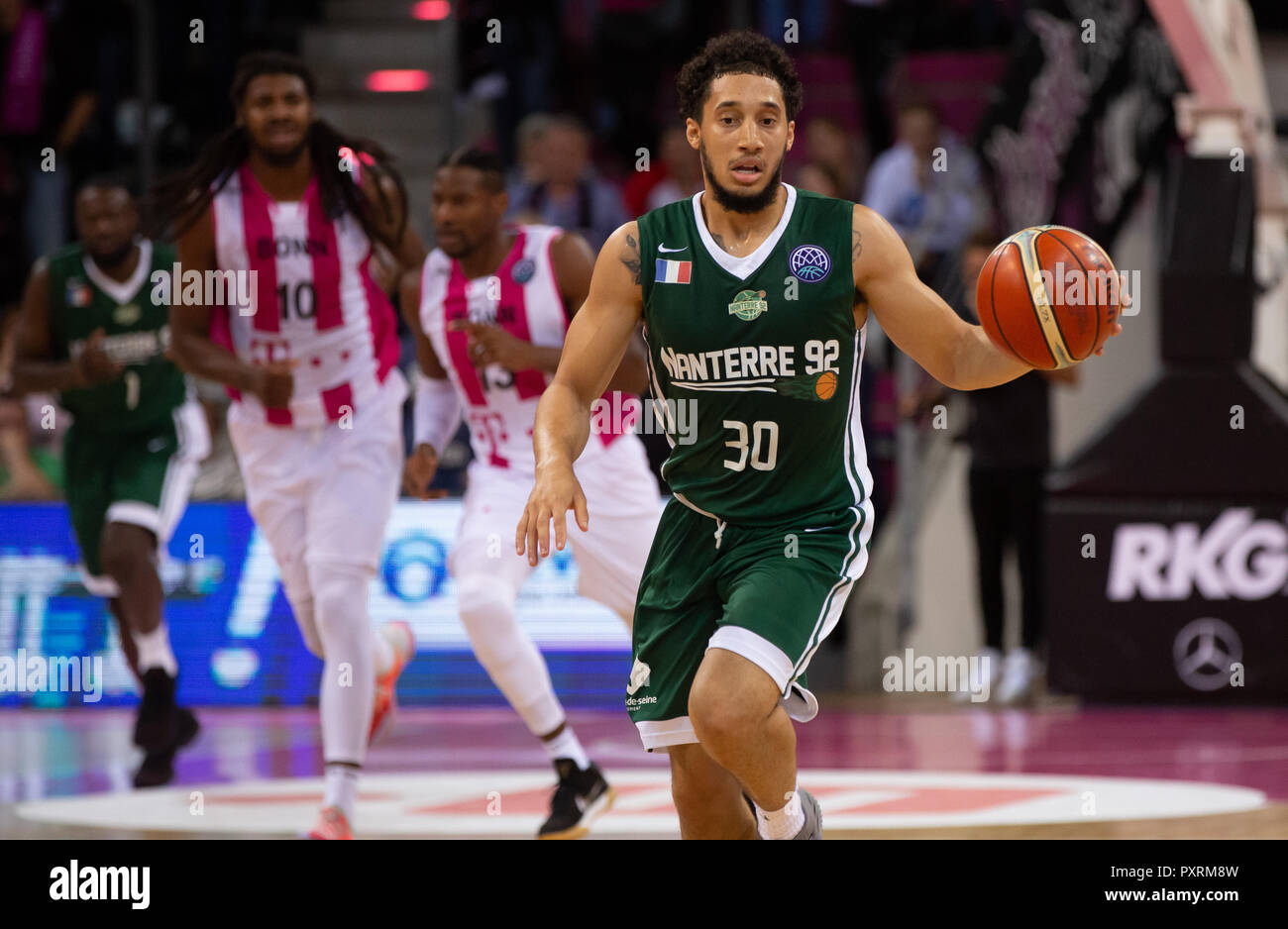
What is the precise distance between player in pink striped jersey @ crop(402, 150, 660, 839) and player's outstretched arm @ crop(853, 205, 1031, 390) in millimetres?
1729

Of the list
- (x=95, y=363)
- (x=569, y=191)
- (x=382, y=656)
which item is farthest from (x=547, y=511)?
(x=569, y=191)

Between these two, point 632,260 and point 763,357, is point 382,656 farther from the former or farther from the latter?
point 763,357

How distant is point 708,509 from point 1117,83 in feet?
23.9

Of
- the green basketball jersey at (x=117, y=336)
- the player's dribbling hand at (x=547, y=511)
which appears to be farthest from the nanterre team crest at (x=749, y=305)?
the green basketball jersey at (x=117, y=336)

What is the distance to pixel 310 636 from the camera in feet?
22.3

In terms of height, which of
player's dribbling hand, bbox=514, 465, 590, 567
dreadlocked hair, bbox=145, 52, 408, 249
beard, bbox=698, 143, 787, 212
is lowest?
player's dribbling hand, bbox=514, 465, 590, 567

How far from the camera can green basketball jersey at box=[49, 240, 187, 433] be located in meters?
8.20

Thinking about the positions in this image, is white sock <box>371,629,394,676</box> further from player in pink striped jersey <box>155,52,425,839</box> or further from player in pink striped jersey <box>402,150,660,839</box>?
player in pink striped jersey <box>402,150,660,839</box>

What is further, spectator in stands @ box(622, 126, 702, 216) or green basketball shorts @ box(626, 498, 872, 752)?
spectator in stands @ box(622, 126, 702, 216)

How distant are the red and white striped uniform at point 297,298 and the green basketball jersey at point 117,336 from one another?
1783mm

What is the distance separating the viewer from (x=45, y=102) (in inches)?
515

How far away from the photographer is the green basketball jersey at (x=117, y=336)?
820 cm

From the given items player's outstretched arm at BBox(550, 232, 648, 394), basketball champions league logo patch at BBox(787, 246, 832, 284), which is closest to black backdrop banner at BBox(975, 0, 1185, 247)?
player's outstretched arm at BBox(550, 232, 648, 394)
